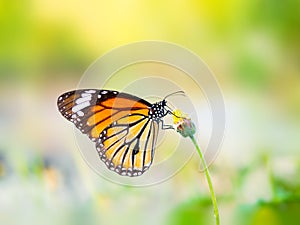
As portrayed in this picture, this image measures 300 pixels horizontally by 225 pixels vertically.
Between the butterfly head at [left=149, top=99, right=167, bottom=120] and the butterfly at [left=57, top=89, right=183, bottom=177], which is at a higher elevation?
the butterfly head at [left=149, top=99, right=167, bottom=120]

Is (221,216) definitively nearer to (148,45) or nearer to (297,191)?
(297,191)

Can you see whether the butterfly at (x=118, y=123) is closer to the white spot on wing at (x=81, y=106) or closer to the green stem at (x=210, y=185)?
the white spot on wing at (x=81, y=106)

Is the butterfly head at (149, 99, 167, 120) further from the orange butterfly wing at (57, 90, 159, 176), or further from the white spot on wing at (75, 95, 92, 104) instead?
the white spot on wing at (75, 95, 92, 104)

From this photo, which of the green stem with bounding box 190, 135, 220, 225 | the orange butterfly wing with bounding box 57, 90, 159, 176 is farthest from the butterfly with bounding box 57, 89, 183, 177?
the green stem with bounding box 190, 135, 220, 225

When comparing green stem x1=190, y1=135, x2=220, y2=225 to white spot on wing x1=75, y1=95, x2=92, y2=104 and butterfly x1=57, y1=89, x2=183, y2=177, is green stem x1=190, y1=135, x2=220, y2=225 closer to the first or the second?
butterfly x1=57, y1=89, x2=183, y2=177

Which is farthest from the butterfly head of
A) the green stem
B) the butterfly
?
the green stem

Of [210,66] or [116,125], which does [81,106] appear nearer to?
[116,125]

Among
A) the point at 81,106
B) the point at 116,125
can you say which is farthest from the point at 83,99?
the point at 116,125
